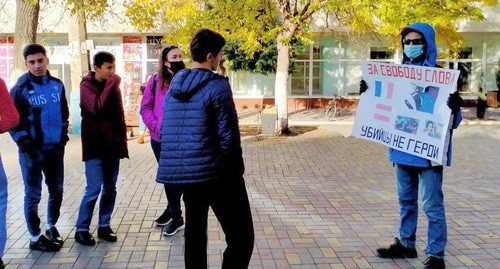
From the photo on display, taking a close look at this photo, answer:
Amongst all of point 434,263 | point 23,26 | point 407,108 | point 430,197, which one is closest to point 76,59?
point 23,26

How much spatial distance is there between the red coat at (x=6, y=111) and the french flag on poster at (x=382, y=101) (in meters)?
3.18

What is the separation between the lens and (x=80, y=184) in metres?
7.96

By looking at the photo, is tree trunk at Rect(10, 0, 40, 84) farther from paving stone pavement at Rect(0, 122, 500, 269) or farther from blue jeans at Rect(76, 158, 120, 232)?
blue jeans at Rect(76, 158, 120, 232)

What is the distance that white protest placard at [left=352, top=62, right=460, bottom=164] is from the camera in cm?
435

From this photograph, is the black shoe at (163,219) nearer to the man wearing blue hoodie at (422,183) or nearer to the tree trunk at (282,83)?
the man wearing blue hoodie at (422,183)

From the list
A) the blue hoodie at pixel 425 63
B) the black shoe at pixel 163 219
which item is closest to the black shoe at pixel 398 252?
the blue hoodie at pixel 425 63

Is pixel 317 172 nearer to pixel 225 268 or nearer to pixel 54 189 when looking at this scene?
pixel 54 189

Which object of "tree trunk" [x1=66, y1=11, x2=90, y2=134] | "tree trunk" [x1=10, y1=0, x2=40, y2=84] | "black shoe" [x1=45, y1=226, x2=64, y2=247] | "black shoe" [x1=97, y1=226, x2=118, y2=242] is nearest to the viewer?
"black shoe" [x1=45, y1=226, x2=64, y2=247]

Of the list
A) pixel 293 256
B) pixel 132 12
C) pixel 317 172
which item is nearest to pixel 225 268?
pixel 293 256

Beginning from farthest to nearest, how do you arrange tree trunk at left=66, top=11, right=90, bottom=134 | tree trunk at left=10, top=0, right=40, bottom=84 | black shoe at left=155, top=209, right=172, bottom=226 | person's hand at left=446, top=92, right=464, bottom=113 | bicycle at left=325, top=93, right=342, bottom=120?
bicycle at left=325, top=93, right=342, bottom=120 < tree trunk at left=66, top=11, right=90, bottom=134 < tree trunk at left=10, top=0, right=40, bottom=84 < black shoe at left=155, top=209, right=172, bottom=226 < person's hand at left=446, top=92, right=464, bottom=113

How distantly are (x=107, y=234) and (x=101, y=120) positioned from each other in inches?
44.5

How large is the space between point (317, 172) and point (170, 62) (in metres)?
4.51

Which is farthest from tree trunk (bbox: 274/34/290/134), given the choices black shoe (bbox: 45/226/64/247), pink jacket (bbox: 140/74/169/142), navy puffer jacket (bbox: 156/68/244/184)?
navy puffer jacket (bbox: 156/68/244/184)

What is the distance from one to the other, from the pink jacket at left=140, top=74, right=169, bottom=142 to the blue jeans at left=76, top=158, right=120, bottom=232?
470mm
